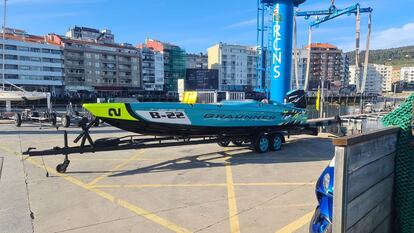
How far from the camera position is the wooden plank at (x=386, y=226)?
12.8ft

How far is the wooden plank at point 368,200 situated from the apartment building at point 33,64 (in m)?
83.9

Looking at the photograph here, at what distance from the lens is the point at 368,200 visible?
11.5ft

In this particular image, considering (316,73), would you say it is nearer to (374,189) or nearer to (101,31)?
(101,31)

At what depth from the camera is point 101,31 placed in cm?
12006

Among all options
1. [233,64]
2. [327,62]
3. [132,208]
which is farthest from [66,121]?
[327,62]

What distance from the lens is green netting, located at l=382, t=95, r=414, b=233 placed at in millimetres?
4012

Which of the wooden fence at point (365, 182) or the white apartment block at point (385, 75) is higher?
the white apartment block at point (385, 75)

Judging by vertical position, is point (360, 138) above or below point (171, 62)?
below

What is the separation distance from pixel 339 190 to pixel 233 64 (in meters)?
115

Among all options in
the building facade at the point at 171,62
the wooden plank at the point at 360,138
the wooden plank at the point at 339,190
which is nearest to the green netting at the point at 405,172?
the wooden plank at the point at 360,138

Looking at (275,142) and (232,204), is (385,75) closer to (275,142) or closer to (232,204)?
(275,142)

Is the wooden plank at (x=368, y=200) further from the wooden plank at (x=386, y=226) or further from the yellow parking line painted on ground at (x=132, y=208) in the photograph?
the yellow parking line painted on ground at (x=132, y=208)

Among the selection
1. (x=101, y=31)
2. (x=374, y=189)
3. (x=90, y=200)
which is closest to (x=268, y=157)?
(x=90, y=200)

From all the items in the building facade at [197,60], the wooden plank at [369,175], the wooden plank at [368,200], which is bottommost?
the wooden plank at [368,200]
